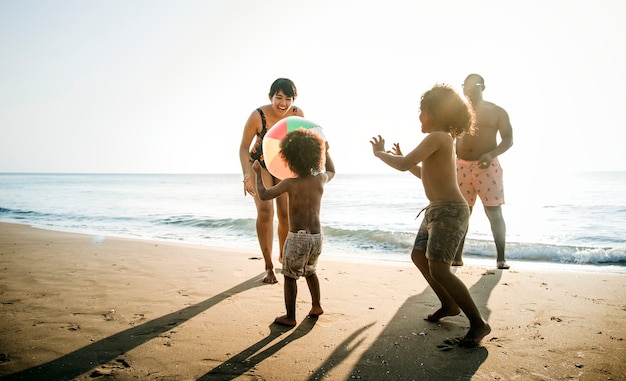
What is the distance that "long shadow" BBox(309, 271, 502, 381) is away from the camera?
2.21 m

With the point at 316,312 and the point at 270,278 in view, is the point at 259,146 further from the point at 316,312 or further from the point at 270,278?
the point at 316,312

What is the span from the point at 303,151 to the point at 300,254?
0.83 m

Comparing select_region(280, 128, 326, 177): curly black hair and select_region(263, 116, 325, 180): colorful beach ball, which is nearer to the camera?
select_region(280, 128, 326, 177): curly black hair

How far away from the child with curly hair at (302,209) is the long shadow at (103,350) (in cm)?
Result: 87

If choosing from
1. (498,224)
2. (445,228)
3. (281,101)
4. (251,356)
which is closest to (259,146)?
(281,101)

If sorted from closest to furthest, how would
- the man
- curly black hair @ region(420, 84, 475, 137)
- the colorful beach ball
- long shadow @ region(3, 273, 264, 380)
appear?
long shadow @ region(3, 273, 264, 380) < curly black hair @ region(420, 84, 475, 137) < the colorful beach ball < the man

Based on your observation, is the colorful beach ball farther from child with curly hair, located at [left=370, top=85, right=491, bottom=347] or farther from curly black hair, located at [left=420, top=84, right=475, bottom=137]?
curly black hair, located at [left=420, top=84, right=475, bottom=137]

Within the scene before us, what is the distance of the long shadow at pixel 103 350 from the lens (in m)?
2.17

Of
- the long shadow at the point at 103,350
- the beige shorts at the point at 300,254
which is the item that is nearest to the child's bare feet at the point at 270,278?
the long shadow at the point at 103,350

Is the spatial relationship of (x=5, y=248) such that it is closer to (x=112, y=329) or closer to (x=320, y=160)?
(x=112, y=329)

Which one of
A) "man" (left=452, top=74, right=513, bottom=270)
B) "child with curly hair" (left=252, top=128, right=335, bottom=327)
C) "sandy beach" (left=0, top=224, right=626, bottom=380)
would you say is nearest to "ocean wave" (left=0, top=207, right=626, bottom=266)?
"sandy beach" (left=0, top=224, right=626, bottom=380)

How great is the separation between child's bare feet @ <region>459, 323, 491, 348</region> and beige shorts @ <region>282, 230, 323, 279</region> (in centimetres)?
122

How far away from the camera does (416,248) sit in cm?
308

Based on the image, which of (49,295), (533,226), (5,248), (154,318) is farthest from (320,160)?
(533,226)
